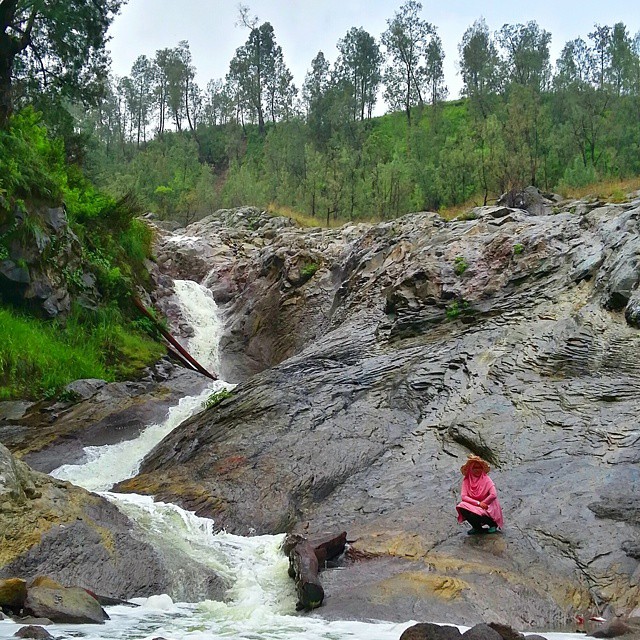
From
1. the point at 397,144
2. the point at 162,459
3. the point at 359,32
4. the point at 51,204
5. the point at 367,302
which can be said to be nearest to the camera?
the point at 162,459

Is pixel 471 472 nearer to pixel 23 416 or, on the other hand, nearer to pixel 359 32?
pixel 23 416

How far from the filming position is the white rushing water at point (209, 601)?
514 cm

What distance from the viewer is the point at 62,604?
5148 millimetres

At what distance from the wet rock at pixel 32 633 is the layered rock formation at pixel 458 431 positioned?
2486mm

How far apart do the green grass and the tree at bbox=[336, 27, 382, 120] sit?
48.0 m

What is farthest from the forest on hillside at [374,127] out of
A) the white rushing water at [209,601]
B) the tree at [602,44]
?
the white rushing water at [209,601]

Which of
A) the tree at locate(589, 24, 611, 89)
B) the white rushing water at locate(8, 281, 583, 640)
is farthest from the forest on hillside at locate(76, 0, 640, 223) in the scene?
the white rushing water at locate(8, 281, 583, 640)

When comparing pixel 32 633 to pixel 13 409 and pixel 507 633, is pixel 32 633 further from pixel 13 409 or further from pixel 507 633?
pixel 13 409

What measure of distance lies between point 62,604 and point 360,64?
2466 inches

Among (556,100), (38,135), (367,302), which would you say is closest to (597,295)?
(367,302)

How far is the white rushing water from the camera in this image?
514cm

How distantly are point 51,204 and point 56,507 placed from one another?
11.1m

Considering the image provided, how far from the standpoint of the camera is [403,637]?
14.5ft

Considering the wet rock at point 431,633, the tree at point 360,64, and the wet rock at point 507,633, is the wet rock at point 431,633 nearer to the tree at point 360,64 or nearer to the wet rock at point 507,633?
the wet rock at point 507,633
